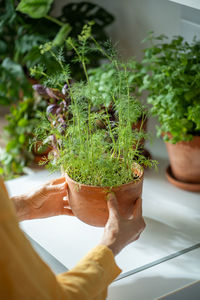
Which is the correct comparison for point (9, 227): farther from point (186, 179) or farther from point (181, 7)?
point (181, 7)

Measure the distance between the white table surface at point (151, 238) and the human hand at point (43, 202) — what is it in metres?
0.09

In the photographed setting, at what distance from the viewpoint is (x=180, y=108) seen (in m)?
1.34

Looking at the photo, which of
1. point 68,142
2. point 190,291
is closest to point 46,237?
point 68,142

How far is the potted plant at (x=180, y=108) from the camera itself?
1338mm

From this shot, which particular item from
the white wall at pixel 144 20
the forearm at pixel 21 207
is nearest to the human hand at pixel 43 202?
the forearm at pixel 21 207

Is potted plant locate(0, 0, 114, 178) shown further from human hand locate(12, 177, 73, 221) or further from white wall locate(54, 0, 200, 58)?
human hand locate(12, 177, 73, 221)

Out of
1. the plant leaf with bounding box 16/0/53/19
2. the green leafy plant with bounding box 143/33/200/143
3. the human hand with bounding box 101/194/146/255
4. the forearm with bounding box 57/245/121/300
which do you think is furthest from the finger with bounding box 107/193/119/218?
the plant leaf with bounding box 16/0/53/19

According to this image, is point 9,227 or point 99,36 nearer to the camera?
point 9,227

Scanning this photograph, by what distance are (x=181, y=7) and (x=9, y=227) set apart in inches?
48.0

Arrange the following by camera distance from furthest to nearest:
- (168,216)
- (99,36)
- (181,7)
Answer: (99,36), (181,7), (168,216)

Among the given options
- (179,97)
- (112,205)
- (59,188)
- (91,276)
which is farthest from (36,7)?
(91,276)

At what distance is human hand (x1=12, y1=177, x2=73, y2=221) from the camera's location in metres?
1.13

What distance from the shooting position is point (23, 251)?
0.70m

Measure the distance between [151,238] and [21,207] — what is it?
1.10 ft
